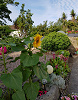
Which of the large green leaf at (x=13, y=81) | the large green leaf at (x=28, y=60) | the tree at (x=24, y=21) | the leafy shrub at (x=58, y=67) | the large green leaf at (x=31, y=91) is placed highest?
the tree at (x=24, y=21)

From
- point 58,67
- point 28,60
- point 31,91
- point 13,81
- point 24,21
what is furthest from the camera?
point 24,21

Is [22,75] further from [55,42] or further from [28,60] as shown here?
[55,42]

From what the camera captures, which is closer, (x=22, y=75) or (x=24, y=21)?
(x=22, y=75)

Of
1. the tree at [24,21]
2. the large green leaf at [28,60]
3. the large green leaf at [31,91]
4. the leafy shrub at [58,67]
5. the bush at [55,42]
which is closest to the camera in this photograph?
the large green leaf at [28,60]

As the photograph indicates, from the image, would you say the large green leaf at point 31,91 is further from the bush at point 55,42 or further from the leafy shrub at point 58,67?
the bush at point 55,42

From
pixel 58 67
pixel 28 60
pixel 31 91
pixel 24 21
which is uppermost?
pixel 24 21

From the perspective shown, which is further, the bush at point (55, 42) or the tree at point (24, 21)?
the tree at point (24, 21)

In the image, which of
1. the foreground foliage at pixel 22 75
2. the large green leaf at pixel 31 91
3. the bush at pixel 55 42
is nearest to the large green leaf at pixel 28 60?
the foreground foliage at pixel 22 75

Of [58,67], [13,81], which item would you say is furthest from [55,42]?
[13,81]

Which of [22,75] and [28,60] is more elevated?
[28,60]

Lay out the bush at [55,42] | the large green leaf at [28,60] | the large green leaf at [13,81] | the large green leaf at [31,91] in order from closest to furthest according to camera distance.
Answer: the large green leaf at [13,81] → the large green leaf at [28,60] → the large green leaf at [31,91] → the bush at [55,42]

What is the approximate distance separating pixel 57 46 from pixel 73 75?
2.16 meters

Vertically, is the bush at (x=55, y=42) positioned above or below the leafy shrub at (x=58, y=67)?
above

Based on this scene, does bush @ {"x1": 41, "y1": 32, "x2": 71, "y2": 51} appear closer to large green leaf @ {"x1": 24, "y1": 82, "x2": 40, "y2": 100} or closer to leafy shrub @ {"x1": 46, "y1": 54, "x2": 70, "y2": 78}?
leafy shrub @ {"x1": 46, "y1": 54, "x2": 70, "y2": 78}
